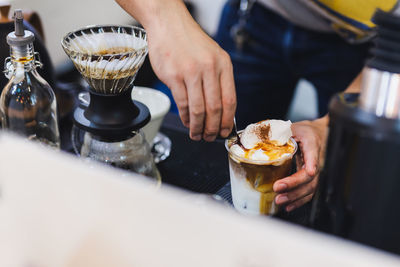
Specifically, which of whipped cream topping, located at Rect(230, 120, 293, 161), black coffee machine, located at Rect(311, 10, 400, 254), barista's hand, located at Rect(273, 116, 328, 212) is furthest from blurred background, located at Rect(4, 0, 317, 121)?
black coffee machine, located at Rect(311, 10, 400, 254)

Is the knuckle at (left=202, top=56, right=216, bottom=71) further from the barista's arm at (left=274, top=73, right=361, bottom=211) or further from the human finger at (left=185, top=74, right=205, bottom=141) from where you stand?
the barista's arm at (left=274, top=73, right=361, bottom=211)

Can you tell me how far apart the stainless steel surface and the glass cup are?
344 mm

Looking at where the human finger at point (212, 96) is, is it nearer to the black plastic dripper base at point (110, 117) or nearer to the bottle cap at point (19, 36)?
the black plastic dripper base at point (110, 117)

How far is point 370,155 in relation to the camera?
0.46 m

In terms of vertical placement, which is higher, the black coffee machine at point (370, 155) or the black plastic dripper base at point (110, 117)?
the black coffee machine at point (370, 155)

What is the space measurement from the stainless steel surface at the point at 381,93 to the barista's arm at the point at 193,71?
375mm

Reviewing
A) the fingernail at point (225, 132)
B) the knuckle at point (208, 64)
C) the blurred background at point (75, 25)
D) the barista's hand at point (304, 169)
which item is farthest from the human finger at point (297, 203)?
the blurred background at point (75, 25)

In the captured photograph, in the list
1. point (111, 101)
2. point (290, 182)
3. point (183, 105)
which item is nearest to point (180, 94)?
point (183, 105)

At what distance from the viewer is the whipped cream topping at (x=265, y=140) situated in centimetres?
81

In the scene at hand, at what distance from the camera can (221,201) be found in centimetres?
86

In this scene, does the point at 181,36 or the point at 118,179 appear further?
the point at 181,36

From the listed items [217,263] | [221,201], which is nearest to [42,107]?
[221,201]

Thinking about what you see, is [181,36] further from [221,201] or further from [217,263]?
[217,263]

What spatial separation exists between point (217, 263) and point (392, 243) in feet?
0.79
